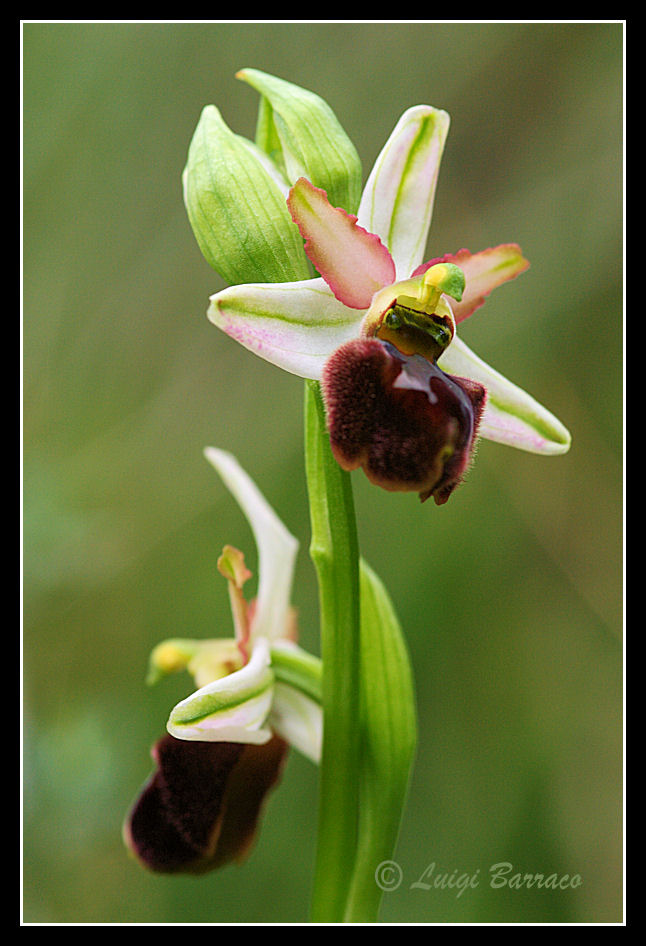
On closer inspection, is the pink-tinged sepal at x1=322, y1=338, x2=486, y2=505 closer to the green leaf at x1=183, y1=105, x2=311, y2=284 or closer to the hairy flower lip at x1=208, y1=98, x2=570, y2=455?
the hairy flower lip at x1=208, y1=98, x2=570, y2=455

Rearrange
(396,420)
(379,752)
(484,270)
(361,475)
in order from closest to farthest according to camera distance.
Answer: (396,420)
(484,270)
(379,752)
(361,475)

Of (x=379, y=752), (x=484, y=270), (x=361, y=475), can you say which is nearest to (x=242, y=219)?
(x=484, y=270)

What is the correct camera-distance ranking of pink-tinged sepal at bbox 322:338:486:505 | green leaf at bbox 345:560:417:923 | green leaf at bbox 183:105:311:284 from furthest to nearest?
green leaf at bbox 345:560:417:923 < green leaf at bbox 183:105:311:284 < pink-tinged sepal at bbox 322:338:486:505

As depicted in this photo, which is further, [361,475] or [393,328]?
[361,475]

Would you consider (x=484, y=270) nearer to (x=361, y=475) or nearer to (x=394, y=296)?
(x=394, y=296)

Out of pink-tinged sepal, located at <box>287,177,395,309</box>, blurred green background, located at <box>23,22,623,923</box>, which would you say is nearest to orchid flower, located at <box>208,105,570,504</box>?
pink-tinged sepal, located at <box>287,177,395,309</box>

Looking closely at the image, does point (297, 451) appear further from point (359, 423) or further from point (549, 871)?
point (359, 423)
